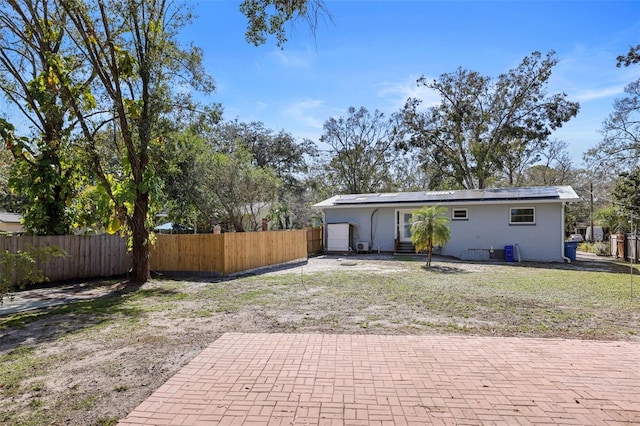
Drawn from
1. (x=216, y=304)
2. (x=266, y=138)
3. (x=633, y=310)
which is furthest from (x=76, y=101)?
(x=266, y=138)

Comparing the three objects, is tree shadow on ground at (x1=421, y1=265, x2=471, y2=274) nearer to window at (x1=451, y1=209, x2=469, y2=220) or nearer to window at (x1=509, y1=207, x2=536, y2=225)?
window at (x1=451, y1=209, x2=469, y2=220)

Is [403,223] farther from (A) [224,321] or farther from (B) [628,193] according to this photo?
(B) [628,193]

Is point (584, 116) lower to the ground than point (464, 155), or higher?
higher

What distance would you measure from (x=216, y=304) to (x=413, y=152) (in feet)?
88.9

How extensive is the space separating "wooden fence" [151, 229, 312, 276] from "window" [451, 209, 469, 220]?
987 cm

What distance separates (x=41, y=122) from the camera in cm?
1112

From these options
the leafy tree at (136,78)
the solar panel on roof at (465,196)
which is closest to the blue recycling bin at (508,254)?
the solar panel on roof at (465,196)

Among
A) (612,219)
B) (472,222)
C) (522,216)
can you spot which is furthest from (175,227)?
(612,219)

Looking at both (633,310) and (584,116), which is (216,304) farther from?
(584,116)

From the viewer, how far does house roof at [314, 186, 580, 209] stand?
17062 millimetres

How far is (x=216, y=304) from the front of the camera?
7.70m

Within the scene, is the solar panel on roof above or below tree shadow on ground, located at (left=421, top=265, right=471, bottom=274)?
above

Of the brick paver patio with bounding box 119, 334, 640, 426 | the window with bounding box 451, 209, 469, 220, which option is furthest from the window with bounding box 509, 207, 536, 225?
the brick paver patio with bounding box 119, 334, 640, 426

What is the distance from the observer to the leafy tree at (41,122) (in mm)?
9555
